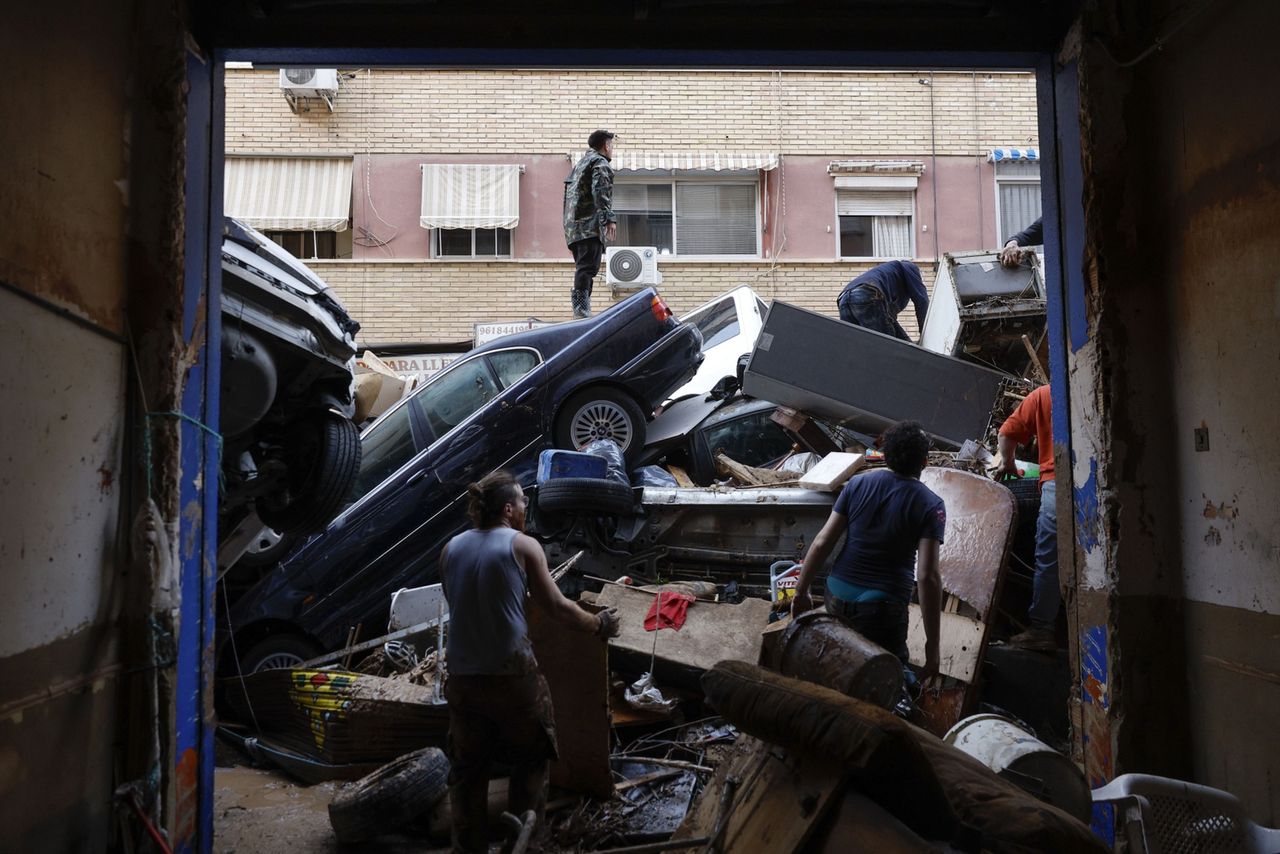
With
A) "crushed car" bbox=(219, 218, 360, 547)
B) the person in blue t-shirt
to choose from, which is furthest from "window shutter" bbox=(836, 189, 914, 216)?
the person in blue t-shirt

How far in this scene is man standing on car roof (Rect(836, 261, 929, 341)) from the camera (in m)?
9.48

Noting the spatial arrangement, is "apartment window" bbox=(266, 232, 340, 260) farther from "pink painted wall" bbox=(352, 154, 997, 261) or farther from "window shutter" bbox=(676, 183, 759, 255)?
"window shutter" bbox=(676, 183, 759, 255)

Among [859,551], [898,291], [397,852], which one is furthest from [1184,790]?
[898,291]

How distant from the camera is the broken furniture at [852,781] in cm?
244

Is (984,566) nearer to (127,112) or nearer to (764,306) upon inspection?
(127,112)

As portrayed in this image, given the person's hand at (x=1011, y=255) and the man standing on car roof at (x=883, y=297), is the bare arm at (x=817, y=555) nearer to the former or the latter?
the person's hand at (x=1011, y=255)

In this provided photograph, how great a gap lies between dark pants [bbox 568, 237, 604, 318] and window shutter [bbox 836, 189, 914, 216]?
5990 millimetres

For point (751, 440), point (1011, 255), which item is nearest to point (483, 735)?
point (751, 440)

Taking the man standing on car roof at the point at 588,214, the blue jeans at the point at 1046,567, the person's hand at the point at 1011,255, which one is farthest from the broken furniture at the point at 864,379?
the man standing on car roof at the point at 588,214

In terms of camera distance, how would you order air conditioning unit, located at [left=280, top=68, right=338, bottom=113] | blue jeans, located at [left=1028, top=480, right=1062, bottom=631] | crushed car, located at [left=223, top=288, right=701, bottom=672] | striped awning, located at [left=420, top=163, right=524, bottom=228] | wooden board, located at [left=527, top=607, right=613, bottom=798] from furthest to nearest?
1. striped awning, located at [left=420, top=163, right=524, bottom=228]
2. air conditioning unit, located at [left=280, top=68, right=338, bottom=113]
3. crushed car, located at [left=223, top=288, right=701, bottom=672]
4. blue jeans, located at [left=1028, top=480, right=1062, bottom=631]
5. wooden board, located at [left=527, top=607, right=613, bottom=798]

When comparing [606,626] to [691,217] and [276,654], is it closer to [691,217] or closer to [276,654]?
[276,654]

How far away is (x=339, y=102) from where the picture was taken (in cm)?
1578

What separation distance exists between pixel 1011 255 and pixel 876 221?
7765mm

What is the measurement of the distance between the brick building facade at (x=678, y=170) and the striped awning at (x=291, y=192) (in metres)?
0.08
